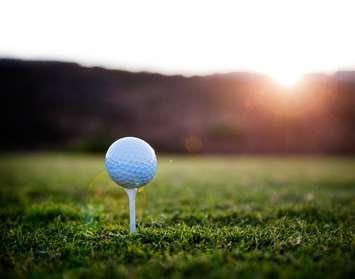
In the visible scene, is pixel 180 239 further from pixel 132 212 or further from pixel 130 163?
pixel 130 163

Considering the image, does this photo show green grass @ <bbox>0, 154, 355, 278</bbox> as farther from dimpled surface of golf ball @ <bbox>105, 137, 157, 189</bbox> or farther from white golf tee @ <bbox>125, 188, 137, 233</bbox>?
A: dimpled surface of golf ball @ <bbox>105, 137, 157, 189</bbox>

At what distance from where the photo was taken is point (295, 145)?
32.9 meters

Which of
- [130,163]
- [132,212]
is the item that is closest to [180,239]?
[132,212]

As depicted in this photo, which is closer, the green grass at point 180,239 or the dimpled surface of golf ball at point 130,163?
the green grass at point 180,239

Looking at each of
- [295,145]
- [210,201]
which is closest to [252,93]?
[295,145]

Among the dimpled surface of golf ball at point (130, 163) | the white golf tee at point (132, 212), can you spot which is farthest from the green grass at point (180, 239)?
the dimpled surface of golf ball at point (130, 163)

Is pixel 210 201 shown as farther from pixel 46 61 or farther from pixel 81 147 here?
pixel 46 61

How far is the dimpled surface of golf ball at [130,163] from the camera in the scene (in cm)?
379

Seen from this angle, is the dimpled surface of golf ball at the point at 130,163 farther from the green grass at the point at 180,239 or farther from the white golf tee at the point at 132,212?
the green grass at the point at 180,239

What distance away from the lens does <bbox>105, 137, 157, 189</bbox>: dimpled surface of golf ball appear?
379cm

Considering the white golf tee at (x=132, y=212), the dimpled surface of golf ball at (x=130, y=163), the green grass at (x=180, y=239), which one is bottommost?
the green grass at (x=180, y=239)

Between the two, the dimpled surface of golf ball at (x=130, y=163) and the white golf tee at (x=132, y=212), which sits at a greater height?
the dimpled surface of golf ball at (x=130, y=163)

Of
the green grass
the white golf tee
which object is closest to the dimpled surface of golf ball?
the white golf tee

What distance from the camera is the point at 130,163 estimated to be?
3793mm
